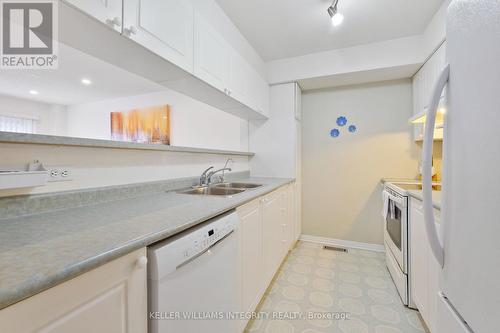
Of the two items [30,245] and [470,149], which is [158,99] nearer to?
[30,245]

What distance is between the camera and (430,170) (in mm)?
701

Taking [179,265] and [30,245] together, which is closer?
[30,245]

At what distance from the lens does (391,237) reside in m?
2.01

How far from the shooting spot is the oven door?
164 centimetres

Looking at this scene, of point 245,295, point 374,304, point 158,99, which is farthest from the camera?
point 158,99

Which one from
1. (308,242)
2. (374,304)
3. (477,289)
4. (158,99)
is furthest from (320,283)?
(158,99)

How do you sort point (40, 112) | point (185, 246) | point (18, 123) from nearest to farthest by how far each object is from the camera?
point (185, 246)
point (18, 123)
point (40, 112)

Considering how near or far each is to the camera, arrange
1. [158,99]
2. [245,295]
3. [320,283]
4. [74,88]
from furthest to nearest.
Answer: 1. [158,99]
2. [74,88]
3. [320,283]
4. [245,295]

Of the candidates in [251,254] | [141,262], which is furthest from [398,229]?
[141,262]

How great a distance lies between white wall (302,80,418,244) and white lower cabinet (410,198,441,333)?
1.19m

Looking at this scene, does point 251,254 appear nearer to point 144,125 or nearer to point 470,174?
point 470,174

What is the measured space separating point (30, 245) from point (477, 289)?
118 centimetres

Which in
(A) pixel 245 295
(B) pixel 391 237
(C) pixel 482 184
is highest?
(C) pixel 482 184

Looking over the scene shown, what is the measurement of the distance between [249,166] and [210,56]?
157cm
